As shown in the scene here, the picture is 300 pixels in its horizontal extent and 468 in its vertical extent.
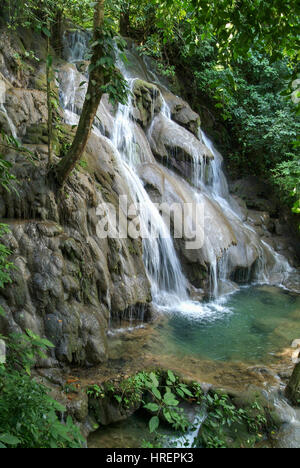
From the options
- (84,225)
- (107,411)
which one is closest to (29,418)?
(107,411)

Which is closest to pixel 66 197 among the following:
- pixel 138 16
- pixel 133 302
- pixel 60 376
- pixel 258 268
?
pixel 133 302

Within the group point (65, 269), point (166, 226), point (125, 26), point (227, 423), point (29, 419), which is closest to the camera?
point (29, 419)

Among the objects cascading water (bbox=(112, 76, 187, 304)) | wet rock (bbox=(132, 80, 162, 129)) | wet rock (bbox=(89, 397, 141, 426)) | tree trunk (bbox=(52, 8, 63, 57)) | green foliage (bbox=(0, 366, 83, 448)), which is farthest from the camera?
wet rock (bbox=(132, 80, 162, 129))

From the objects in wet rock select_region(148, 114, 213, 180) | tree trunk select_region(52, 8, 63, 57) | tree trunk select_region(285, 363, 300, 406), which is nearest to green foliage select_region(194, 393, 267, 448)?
tree trunk select_region(285, 363, 300, 406)

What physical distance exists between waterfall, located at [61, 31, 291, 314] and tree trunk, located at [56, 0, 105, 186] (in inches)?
99.0

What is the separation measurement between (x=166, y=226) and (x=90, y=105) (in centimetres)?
439

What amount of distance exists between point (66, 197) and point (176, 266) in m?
3.77

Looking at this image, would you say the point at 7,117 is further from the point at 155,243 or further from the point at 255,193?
the point at 255,193

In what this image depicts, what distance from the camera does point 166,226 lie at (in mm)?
8578

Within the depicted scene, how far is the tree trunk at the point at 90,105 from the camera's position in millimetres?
4172

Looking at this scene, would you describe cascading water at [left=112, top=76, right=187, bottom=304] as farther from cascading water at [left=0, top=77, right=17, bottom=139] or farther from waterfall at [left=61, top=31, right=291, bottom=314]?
cascading water at [left=0, top=77, right=17, bottom=139]

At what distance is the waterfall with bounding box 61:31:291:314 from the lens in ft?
26.1

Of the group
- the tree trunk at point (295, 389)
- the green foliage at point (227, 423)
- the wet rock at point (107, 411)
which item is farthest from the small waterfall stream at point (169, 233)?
the wet rock at point (107, 411)

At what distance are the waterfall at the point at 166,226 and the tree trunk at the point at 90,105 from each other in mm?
2516
